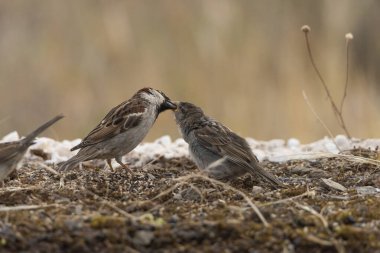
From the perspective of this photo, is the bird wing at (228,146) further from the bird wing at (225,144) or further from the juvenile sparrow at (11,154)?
the juvenile sparrow at (11,154)

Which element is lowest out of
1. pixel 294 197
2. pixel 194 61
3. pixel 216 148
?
pixel 294 197

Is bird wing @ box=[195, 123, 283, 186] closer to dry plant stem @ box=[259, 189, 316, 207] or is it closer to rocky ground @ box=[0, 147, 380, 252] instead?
rocky ground @ box=[0, 147, 380, 252]

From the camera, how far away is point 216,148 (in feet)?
23.5

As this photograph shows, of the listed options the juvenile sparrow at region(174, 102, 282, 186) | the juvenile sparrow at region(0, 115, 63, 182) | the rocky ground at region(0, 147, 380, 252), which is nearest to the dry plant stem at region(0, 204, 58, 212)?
the rocky ground at region(0, 147, 380, 252)

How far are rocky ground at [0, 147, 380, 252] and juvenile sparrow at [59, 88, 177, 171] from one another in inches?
33.4

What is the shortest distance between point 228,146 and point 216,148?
0.10 meters

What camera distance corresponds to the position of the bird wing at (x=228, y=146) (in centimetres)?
684

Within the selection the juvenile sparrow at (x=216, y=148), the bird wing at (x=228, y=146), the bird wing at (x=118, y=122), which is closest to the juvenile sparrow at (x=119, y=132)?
the bird wing at (x=118, y=122)

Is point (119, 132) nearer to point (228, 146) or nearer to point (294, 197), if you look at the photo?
point (228, 146)

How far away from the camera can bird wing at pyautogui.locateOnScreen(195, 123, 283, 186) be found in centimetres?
684

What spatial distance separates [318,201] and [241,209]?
2.53ft

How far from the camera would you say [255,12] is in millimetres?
14320

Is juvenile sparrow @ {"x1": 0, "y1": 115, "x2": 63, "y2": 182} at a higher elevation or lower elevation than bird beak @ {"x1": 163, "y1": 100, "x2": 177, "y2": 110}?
lower

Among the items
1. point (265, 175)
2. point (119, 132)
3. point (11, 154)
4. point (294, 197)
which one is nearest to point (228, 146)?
point (265, 175)
